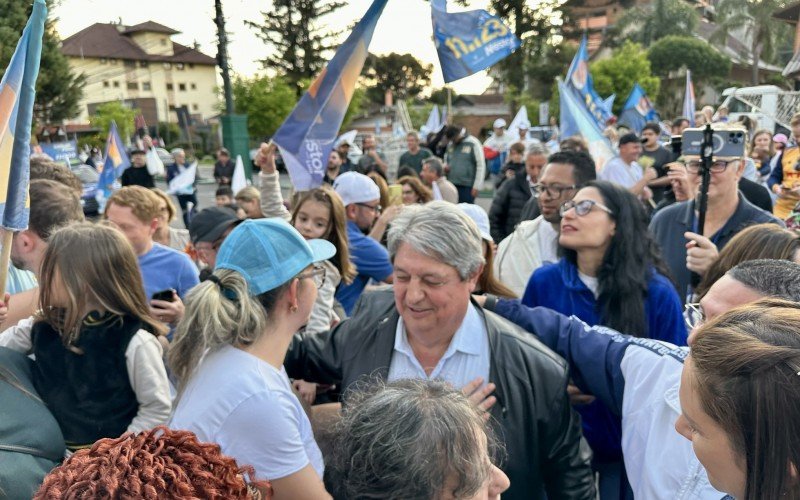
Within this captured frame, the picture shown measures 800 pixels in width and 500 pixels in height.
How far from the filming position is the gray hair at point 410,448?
119cm

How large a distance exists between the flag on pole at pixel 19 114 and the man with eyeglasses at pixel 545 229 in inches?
94.3

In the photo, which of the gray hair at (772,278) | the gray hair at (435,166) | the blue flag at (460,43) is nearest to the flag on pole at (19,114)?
the gray hair at (772,278)

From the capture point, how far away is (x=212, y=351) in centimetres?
188

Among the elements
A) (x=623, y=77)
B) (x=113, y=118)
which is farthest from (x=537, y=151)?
(x=113, y=118)

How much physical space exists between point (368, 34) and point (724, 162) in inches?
89.5

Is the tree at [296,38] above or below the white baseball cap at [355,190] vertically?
above

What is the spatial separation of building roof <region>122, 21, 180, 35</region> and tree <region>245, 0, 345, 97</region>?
Answer: 32654 mm

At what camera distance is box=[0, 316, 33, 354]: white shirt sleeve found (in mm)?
2279

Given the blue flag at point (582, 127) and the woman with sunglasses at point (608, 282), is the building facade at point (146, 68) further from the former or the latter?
the woman with sunglasses at point (608, 282)

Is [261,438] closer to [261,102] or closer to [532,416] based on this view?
[532,416]

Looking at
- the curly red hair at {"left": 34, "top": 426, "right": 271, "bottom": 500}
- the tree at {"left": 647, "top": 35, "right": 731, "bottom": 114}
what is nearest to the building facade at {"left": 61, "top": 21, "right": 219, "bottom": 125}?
the tree at {"left": 647, "top": 35, "right": 731, "bottom": 114}

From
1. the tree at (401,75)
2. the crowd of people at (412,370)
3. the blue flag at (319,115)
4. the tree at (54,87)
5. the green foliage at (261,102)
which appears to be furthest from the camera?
the tree at (401,75)

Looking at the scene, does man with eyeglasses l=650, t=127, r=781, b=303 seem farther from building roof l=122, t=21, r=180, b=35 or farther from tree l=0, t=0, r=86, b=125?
building roof l=122, t=21, r=180, b=35

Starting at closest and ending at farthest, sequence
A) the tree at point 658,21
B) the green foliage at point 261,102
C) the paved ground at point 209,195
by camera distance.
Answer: the paved ground at point 209,195, the green foliage at point 261,102, the tree at point 658,21
